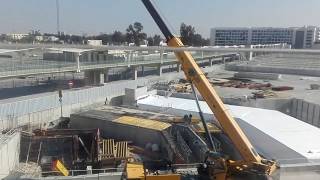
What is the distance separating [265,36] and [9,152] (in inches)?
3375

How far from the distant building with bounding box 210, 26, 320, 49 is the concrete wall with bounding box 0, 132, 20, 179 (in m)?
78.0

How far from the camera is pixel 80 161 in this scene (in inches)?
519

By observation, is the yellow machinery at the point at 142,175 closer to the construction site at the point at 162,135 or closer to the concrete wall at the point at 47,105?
the construction site at the point at 162,135

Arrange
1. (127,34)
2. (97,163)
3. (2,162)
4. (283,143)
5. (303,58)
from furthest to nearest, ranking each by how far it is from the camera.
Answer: (127,34) < (303,58) < (97,163) < (283,143) < (2,162)

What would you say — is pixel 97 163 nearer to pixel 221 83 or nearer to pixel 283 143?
pixel 283 143

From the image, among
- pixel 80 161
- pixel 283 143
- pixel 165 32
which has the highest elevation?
pixel 165 32

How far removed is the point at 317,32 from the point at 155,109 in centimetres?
8415

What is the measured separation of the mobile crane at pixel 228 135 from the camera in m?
7.13

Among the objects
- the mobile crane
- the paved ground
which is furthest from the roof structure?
the paved ground

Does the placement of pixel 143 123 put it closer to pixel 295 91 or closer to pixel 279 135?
pixel 279 135

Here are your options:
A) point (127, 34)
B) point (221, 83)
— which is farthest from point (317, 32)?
point (221, 83)

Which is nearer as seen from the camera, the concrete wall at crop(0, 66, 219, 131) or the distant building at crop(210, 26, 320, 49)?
the concrete wall at crop(0, 66, 219, 131)

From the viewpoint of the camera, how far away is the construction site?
7.54m

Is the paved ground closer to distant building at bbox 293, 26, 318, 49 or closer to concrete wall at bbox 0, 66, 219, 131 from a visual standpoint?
concrete wall at bbox 0, 66, 219, 131
